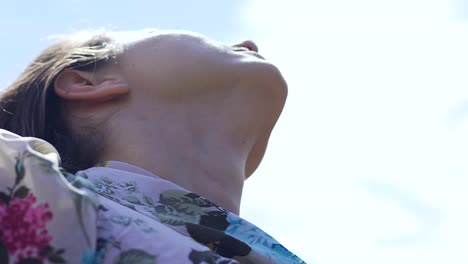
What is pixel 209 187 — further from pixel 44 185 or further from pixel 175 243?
pixel 44 185

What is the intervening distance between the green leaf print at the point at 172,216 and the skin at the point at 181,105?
0.39m

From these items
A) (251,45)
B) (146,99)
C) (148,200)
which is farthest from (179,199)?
(251,45)

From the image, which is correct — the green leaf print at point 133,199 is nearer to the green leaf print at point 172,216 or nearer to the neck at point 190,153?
the green leaf print at point 172,216

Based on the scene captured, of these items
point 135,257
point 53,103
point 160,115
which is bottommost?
point 53,103

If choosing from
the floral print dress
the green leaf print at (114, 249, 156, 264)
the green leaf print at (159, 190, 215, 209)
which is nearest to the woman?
the green leaf print at (159, 190, 215, 209)

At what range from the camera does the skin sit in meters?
1.91

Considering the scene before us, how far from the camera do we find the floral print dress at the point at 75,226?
3.33 ft

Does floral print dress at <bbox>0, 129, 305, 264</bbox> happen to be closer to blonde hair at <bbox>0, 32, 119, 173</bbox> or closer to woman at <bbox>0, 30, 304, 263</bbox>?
woman at <bbox>0, 30, 304, 263</bbox>

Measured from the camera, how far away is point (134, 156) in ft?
6.20

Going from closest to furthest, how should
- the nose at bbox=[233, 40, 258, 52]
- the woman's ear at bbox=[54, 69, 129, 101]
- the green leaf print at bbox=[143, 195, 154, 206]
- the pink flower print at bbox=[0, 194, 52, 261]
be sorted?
1. the pink flower print at bbox=[0, 194, 52, 261]
2. the green leaf print at bbox=[143, 195, 154, 206]
3. the woman's ear at bbox=[54, 69, 129, 101]
4. the nose at bbox=[233, 40, 258, 52]

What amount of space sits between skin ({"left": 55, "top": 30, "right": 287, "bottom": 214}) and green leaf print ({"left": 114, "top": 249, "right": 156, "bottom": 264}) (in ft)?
2.43

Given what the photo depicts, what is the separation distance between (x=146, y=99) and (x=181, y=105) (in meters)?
0.10

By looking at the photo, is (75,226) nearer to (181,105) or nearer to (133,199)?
(133,199)

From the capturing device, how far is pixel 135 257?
1.11m
